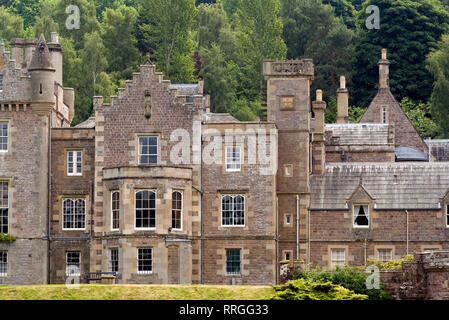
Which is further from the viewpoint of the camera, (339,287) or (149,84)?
(149,84)

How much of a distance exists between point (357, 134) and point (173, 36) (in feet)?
92.7

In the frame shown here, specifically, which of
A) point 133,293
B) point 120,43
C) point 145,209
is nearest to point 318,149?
point 145,209

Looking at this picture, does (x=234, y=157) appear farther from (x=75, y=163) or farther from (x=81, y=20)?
(x=81, y=20)

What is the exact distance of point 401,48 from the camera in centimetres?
12731

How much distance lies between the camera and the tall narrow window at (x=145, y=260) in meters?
77.9

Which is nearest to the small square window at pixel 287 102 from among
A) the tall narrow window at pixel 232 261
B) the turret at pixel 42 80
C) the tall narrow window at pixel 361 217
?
the tall narrow window at pixel 361 217

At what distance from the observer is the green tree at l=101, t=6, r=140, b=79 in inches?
4951

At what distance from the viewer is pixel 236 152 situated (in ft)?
269

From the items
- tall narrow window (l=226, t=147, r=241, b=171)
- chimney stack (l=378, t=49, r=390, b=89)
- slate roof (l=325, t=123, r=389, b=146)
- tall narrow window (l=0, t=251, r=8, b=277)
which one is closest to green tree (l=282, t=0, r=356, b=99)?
chimney stack (l=378, t=49, r=390, b=89)

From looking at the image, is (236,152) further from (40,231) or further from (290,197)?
(40,231)

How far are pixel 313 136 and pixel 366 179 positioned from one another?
14.0 feet

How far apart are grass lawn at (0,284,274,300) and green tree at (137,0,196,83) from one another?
174 ft
